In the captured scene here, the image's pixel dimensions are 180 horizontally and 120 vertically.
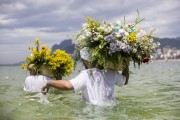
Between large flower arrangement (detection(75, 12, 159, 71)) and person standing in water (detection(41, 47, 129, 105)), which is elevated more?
large flower arrangement (detection(75, 12, 159, 71))

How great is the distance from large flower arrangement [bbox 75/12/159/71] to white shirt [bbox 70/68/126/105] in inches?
7.3

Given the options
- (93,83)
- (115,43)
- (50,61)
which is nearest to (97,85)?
(93,83)

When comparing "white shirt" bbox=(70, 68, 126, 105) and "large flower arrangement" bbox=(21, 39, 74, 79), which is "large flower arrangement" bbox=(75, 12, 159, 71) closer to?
"white shirt" bbox=(70, 68, 126, 105)

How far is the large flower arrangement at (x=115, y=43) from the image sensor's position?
7215 millimetres

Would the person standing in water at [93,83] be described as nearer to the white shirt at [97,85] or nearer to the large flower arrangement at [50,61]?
the white shirt at [97,85]

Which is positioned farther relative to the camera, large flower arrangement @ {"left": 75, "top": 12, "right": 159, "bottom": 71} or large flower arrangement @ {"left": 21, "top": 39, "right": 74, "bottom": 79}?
large flower arrangement @ {"left": 21, "top": 39, "right": 74, "bottom": 79}

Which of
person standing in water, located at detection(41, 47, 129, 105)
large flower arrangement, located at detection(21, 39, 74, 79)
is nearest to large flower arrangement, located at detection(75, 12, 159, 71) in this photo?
person standing in water, located at detection(41, 47, 129, 105)

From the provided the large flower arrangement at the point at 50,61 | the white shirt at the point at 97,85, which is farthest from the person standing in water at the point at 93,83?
the large flower arrangement at the point at 50,61

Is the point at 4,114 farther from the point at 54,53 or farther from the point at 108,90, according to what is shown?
the point at 54,53

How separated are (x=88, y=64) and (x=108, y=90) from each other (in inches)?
26.5

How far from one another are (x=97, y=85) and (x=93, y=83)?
0.32 ft

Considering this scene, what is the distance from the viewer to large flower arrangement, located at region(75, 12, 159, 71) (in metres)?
7.21

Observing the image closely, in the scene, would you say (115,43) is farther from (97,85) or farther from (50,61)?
(50,61)

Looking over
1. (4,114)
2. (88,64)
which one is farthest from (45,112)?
(88,64)
